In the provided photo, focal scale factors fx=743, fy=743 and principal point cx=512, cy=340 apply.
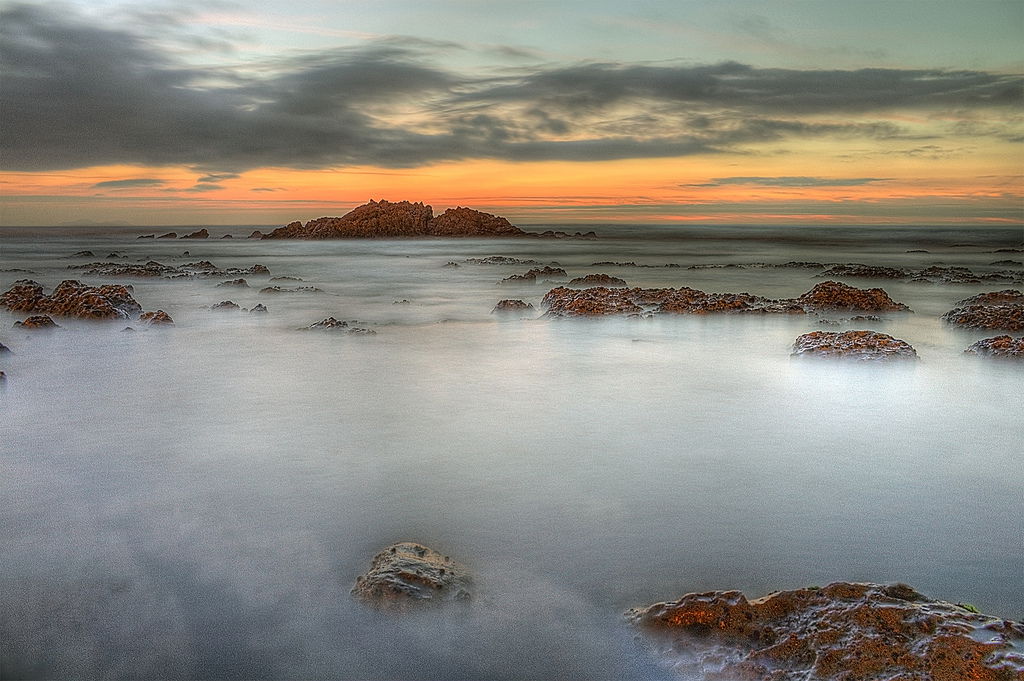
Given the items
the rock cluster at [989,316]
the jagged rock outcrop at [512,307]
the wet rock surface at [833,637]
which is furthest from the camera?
the jagged rock outcrop at [512,307]

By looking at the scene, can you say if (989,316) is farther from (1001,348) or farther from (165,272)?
(165,272)

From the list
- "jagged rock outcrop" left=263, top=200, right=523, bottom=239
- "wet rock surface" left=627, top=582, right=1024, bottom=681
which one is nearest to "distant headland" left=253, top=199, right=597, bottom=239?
"jagged rock outcrop" left=263, top=200, right=523, bottom=239

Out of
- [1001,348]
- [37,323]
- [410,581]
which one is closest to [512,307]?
[37,323]

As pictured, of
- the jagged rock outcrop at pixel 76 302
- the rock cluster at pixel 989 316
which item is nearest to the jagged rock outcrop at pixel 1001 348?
the rock cluster at pixel 989 316

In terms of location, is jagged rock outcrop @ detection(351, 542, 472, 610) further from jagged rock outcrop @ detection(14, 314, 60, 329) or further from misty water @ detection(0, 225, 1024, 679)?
jagged rock outcrop @ detection(14, 314, 60, 329)

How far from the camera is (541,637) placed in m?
2.18

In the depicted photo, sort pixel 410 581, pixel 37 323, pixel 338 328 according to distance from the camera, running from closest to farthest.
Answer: pixel 410 581 < pixel 37 323 < pixel 338 328

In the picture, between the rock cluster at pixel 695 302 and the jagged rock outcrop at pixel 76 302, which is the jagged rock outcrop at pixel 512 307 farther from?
the jagged rock outcrop at pixel 76 302

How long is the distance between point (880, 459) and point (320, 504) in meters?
2.74

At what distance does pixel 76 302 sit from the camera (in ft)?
29.3

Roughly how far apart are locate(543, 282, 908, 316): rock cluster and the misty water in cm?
245

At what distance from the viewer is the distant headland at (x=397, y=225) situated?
42.4 metres

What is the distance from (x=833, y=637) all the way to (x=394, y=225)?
43195 mm

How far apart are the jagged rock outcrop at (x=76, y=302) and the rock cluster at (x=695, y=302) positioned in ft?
17.5
